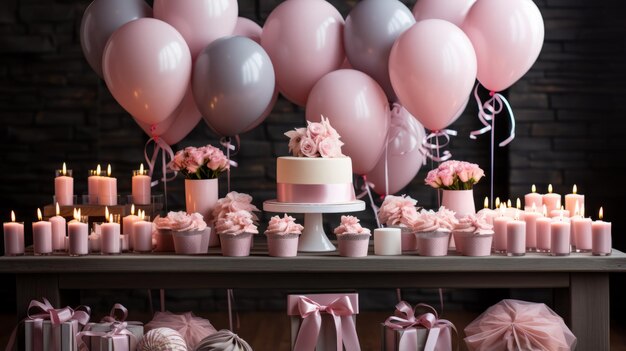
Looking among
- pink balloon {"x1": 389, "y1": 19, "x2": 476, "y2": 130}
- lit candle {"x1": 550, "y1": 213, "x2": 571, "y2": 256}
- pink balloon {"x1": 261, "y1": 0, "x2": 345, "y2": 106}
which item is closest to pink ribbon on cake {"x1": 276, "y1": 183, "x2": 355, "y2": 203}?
pink balloon {"x1": 389, "y1": 19, "x2": 476, "y2": 130}

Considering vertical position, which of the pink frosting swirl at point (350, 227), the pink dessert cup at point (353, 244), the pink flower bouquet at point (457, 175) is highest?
the pink flower bouquet at point (457, 175)

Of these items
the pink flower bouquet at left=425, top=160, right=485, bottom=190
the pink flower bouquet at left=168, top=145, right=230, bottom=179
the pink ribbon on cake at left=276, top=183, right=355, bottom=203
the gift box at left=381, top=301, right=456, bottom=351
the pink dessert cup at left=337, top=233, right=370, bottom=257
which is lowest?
the gift box at left=381, top=301, right=456, bottom=351

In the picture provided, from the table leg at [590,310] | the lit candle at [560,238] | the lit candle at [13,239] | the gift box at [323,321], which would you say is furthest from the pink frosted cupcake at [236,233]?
the table leg at [590,310]

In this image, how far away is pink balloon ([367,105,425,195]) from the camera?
11.6ft

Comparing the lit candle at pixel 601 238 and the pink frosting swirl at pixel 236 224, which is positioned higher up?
the pink frosting swirl at pixel 236 224

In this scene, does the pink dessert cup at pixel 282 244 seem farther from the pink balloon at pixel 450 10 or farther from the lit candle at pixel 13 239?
the pink balloon at pixel 450 10

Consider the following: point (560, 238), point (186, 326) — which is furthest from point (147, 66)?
point (560, 238)

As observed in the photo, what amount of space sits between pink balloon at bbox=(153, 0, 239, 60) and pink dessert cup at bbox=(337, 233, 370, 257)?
37.9 inches

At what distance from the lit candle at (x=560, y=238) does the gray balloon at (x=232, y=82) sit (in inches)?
45.5

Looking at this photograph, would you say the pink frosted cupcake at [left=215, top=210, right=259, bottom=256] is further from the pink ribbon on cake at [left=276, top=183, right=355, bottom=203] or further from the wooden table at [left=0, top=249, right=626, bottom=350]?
the pink ribbon on cake at [left=276, top=183, right=355, bottom=203]

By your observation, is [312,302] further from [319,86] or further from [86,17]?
[86,17]

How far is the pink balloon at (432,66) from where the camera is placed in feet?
9.98

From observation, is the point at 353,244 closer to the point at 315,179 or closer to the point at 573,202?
the point at 315,179

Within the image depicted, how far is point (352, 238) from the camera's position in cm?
294
